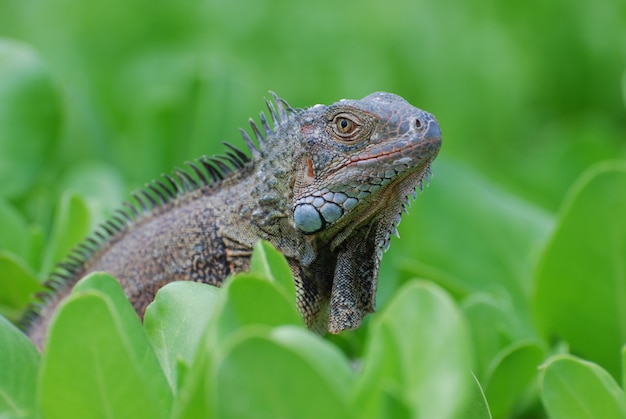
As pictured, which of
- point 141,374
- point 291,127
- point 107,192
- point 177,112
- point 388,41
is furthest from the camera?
point 388,41

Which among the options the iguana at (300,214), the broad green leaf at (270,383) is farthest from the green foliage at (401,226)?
the iguana at (300,214)

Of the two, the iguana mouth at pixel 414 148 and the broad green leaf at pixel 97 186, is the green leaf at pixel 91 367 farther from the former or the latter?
the broad green leaf at pixel 97 186

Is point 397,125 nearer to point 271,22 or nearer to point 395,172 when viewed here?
point 395,172

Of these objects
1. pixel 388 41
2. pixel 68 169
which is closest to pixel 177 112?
pixel 68 169

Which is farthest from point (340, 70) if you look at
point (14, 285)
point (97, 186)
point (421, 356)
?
point (421, 356)

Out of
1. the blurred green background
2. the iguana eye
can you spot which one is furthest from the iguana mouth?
the blurred green background

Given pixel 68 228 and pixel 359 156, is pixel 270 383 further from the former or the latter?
pixel 68 228
